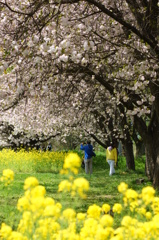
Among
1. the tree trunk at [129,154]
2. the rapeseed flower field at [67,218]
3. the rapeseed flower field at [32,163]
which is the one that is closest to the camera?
the rapeseed flower field at [67,218]

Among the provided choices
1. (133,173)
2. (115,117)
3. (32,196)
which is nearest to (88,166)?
(133,173)

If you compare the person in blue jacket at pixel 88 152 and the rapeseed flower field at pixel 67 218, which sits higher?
the person in blue jacket at pixel 88 152

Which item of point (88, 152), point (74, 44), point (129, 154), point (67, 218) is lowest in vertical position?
point (67, 218)

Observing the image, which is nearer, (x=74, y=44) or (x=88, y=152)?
(x=74, y=44)

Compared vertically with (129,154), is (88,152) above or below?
below

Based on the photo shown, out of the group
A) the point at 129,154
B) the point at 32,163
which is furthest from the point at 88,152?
the point at 32,163

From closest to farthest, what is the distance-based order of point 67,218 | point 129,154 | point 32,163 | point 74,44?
point 67,218 < point 74,44 < point 129,154 < point 32,163

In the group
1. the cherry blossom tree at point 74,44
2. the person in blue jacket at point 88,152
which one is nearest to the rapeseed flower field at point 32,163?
the person in blue jacket at point 88,152

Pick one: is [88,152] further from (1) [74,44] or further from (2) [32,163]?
(1) [74,44]

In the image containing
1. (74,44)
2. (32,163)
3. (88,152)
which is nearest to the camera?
A: (74,44)

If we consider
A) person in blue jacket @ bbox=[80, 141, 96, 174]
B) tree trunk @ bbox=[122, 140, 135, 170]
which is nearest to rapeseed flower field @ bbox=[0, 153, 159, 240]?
person in blue jacket @ bbox=[80, 141, 96, 174]

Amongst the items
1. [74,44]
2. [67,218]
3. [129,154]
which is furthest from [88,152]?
[67,218]

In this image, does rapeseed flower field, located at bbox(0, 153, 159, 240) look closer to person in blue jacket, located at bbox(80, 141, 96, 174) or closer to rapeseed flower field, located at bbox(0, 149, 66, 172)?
person in blue jacket, located at bbox(80, 141, 96, 174)

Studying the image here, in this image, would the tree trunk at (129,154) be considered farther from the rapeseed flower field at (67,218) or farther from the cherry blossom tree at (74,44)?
the rapeseed flower field at (67,218)
